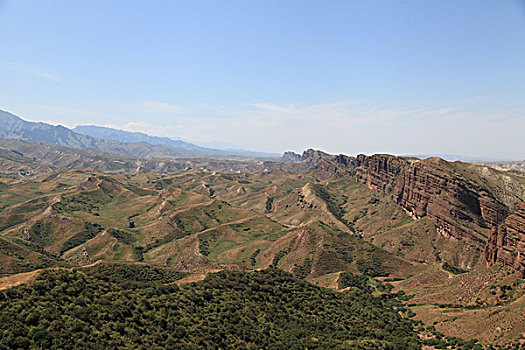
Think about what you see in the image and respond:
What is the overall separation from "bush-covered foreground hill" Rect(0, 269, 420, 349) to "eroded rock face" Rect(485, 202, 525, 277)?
37172 mm

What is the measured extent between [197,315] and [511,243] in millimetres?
97883

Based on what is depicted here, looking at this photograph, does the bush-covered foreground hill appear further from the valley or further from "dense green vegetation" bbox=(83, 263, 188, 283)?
"dense green vegetation" bbox=(83, 263, 188, 283)

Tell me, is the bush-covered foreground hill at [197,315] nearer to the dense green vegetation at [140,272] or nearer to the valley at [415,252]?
the valley at [415,252]

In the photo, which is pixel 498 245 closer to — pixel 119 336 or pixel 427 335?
pixel 427 335

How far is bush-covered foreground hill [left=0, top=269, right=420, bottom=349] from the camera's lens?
5228 cm

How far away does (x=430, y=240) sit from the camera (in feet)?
572

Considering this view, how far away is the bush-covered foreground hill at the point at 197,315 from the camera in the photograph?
52.3m

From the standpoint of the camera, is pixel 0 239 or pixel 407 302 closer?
pixel 407 302

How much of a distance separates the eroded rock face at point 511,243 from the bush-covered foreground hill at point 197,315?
37172mm

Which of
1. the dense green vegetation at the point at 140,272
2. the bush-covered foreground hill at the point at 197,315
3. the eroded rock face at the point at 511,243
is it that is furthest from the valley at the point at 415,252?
the bush-covered foreground hill at the point at 197,315

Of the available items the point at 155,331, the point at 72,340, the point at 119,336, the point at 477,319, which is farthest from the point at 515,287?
the point at 72,340

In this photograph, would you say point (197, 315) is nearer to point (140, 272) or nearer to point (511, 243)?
point (140, 272)

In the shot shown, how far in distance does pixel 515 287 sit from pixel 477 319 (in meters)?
15.8

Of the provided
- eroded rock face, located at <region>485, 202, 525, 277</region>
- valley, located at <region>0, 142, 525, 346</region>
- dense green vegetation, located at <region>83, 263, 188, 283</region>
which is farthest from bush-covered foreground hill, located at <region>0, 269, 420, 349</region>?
eroded rock face, located at <region>485, 202, 525, 277</region>
